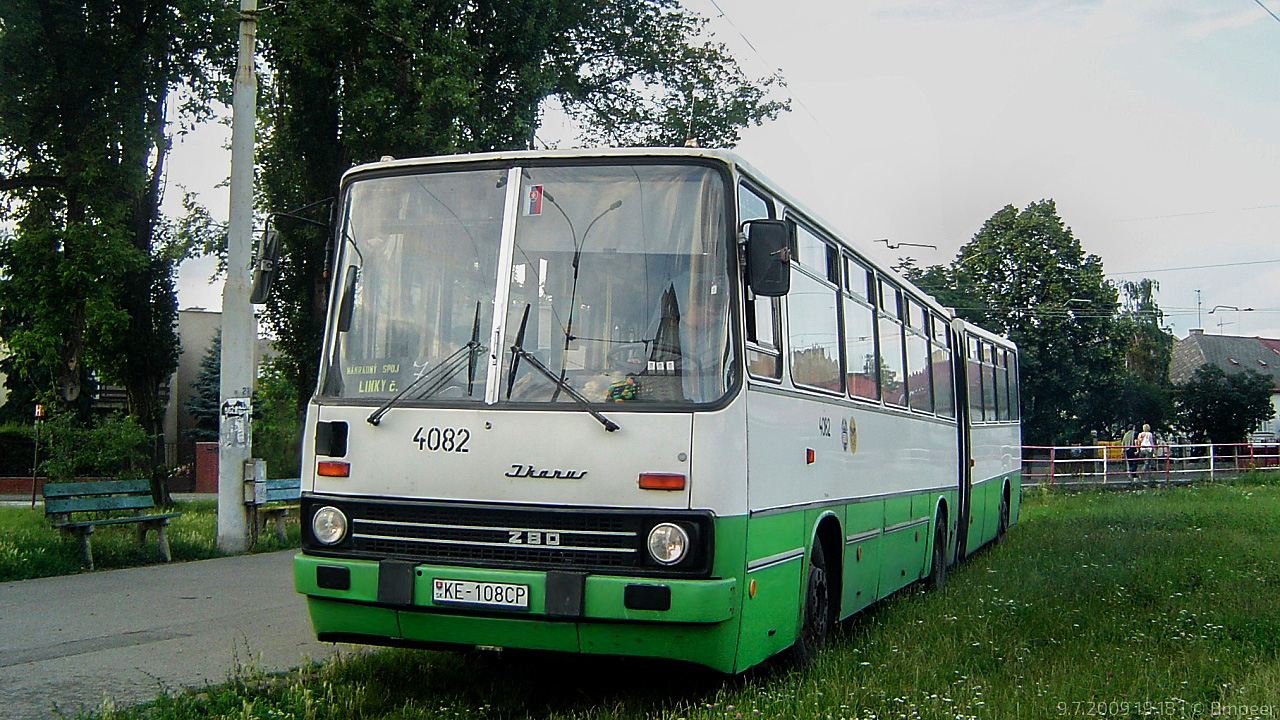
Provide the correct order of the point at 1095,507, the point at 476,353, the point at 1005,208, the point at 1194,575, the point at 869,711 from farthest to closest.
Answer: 1. the point at 1005,208
2. the point at 1095,507
3. the point at 1194,575
4. the point at 476,353
5. the point at 869,711

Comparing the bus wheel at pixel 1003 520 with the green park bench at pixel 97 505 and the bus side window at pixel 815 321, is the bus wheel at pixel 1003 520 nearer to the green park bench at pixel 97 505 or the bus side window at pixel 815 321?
the bus side window at pixel 815 321

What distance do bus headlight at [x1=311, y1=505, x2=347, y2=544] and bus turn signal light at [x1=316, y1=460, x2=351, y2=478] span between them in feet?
0.57

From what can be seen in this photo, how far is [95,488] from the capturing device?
14617 mm

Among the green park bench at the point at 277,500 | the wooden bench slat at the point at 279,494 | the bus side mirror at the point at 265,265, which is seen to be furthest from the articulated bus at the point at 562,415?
the wooden bench slat at the point at 279,494

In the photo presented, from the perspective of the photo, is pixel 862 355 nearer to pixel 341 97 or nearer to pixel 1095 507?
pixel 341 97

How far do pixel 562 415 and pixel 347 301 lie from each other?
1.59 meters

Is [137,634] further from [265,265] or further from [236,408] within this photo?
[236,408]

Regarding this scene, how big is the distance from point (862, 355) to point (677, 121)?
2104 centimetres

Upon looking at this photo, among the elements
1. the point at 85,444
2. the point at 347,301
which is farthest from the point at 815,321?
the point at 85,444

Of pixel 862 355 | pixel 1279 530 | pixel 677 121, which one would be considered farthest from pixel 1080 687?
pixel 677 121

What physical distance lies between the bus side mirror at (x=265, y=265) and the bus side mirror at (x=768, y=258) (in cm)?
316

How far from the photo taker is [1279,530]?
19.4 m

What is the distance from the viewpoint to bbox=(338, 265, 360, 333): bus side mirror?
7496 mm

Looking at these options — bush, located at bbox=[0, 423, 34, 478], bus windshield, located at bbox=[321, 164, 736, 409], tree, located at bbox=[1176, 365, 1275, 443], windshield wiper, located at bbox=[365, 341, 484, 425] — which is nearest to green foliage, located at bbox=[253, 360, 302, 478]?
bush, located at bbox=[0, 423, 34, 478]
